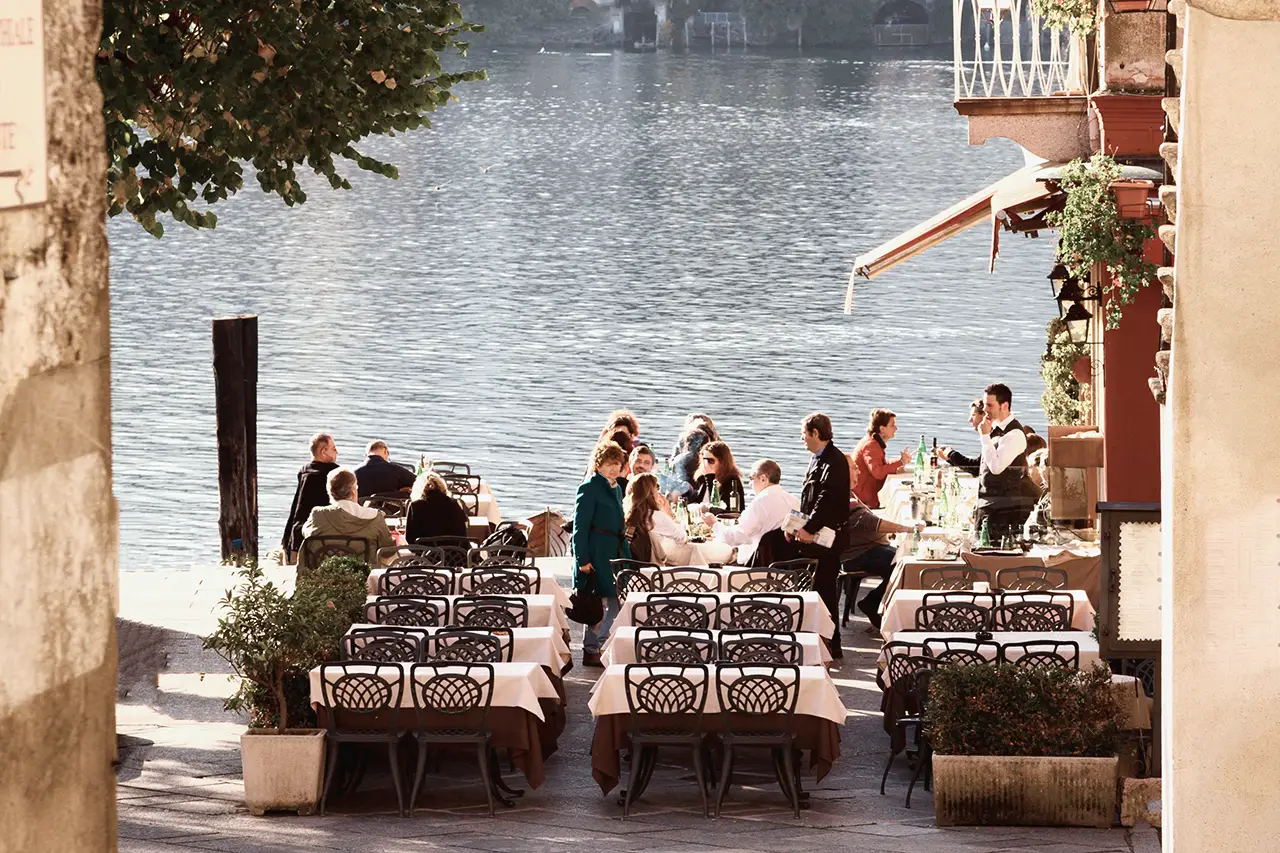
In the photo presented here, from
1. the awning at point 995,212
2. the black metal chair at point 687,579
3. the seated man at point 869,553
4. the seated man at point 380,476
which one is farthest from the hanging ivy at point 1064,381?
the seated man at point 380,476

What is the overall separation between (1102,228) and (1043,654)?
14.3 feet

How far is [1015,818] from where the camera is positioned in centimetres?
1042

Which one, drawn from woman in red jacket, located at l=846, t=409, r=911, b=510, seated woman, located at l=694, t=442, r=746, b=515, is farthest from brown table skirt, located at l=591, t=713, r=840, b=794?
woman in red jacket, located at l=846, t=409, r=911, b=510

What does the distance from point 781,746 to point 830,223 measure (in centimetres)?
5432

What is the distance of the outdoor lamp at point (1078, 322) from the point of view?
51.6 ft

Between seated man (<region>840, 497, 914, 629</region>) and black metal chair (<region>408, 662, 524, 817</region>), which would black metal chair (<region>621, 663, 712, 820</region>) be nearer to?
black metal chair (<region>408, 662, 524, 817</region>)

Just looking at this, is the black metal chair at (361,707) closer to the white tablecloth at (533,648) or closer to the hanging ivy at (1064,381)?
the white tablecloth at (533,648)

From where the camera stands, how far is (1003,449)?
14.2 m

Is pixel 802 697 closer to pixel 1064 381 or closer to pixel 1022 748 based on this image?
pixel 1022 748

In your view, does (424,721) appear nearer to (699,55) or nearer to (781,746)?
(781,746)

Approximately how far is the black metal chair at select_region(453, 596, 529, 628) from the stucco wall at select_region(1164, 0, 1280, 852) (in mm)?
5565

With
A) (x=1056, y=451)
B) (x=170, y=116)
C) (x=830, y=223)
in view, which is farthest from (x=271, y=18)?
(x=830, y=223)

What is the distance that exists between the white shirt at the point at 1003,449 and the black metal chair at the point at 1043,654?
2.89 metres

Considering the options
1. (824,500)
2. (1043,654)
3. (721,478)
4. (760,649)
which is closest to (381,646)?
(760,649)
